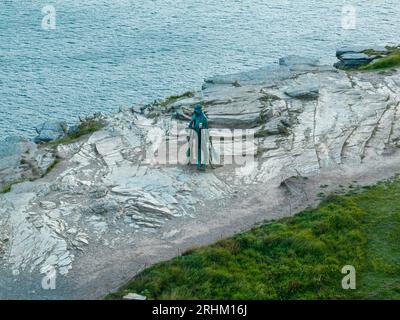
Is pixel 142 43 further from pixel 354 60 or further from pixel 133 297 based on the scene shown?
pixel 133 297

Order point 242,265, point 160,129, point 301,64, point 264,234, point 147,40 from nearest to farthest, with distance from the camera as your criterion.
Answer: point 242,265 → point 264,234 → point 160,129 → point 301,64 → point 147,40

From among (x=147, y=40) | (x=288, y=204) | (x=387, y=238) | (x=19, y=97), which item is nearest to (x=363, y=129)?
(x=288, y=204)

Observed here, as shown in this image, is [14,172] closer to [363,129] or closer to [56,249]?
[56,249]

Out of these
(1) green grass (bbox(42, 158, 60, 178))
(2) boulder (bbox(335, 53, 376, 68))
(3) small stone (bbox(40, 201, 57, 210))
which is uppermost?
(2) boulder (bbox(335, 53, 376, 68))

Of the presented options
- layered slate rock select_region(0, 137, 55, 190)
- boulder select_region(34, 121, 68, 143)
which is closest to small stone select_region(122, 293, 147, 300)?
layered slate rock select_region(0, 137, 55, 190)

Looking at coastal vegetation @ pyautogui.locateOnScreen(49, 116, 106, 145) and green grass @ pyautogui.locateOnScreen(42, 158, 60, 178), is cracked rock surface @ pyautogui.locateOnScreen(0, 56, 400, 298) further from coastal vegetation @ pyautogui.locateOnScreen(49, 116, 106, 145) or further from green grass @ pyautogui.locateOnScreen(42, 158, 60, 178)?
coastal vegetation @ pyautogui.locateOnScreen(49, 116, 106, 145)

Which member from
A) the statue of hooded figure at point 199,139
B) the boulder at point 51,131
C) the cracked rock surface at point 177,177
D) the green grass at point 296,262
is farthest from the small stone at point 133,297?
the boulder at point 51,131

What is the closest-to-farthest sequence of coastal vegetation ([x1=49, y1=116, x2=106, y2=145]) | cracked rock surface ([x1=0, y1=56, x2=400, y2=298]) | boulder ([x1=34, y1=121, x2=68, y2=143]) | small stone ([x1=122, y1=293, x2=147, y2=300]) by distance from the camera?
1. small stone ([x1=122, y1=293, x2=147, y2=300])
2. cracked rock surface ([x1=0, y1=56, x2=400, y2=298])
3. coastal vegetation ([x1=49, y1=116, x2=106, y2=145])
4. boulder ([x1=34, y1=121, x2=68, y2=143])
